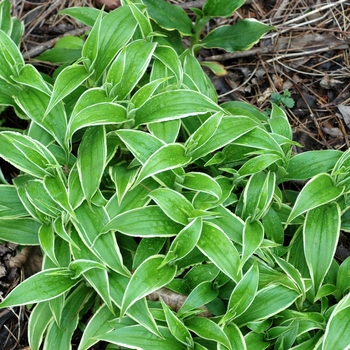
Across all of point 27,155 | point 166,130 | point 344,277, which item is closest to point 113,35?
point 166,130

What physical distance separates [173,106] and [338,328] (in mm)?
1032

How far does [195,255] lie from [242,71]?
1.29 metres

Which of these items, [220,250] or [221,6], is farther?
[221,6]

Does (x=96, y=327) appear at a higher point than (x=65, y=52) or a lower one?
lower

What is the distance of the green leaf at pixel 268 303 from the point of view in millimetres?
1729

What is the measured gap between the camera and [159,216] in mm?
1780

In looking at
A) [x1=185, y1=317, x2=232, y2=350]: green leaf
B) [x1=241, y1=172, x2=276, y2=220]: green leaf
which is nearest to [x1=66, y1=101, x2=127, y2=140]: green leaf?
[x1=241, y1=172, x2=276, y2=220]: green leaf

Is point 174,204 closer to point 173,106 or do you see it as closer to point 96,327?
point 173,106

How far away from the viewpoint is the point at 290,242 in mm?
1968

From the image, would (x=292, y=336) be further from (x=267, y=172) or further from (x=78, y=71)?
(x=78, y=71)

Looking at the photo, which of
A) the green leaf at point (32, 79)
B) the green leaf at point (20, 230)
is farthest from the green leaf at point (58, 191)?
the green leaf at point (32, 79)

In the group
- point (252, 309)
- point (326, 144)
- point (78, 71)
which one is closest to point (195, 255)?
point (252, 309)

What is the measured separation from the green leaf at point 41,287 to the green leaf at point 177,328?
1.32 feet

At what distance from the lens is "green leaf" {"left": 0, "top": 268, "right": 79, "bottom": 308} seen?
1695 mm
